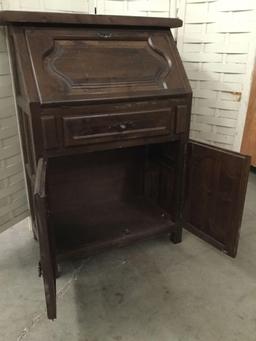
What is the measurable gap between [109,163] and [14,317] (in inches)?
37.0

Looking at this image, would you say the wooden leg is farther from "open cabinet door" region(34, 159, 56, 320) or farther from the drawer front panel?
"open cabinet door" region(34, 159, 56, 320)

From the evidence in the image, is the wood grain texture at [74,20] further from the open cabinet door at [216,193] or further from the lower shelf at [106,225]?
the lower shelf at [106,225]

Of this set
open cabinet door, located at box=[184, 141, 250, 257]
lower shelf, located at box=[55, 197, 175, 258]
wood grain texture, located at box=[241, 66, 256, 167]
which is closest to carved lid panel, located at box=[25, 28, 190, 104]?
open cabinet door, located at box=[184, 141, 250, 257]

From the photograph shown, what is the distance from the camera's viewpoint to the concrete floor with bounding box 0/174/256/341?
122 centimetres

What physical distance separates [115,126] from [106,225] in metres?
0.62

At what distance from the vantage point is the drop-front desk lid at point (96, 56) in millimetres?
1183

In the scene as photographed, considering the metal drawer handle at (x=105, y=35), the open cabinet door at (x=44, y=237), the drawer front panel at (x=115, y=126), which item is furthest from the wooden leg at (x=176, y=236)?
the metal drawer handle at (x=105, y=35)

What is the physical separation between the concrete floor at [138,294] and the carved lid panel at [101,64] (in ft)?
2.88

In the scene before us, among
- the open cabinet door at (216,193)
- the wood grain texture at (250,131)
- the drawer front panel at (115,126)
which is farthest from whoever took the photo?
the wood grain texture at (250,131)

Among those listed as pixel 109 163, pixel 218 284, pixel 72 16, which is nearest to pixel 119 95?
pixel 72 16

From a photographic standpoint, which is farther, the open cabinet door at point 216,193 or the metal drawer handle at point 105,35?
the open cabinet door at point 216,193

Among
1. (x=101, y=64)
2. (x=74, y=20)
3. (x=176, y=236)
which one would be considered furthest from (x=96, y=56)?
(x=176, y=236)

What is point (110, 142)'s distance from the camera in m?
1.34

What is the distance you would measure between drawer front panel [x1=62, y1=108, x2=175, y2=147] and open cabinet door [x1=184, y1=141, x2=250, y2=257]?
0.29 metres
